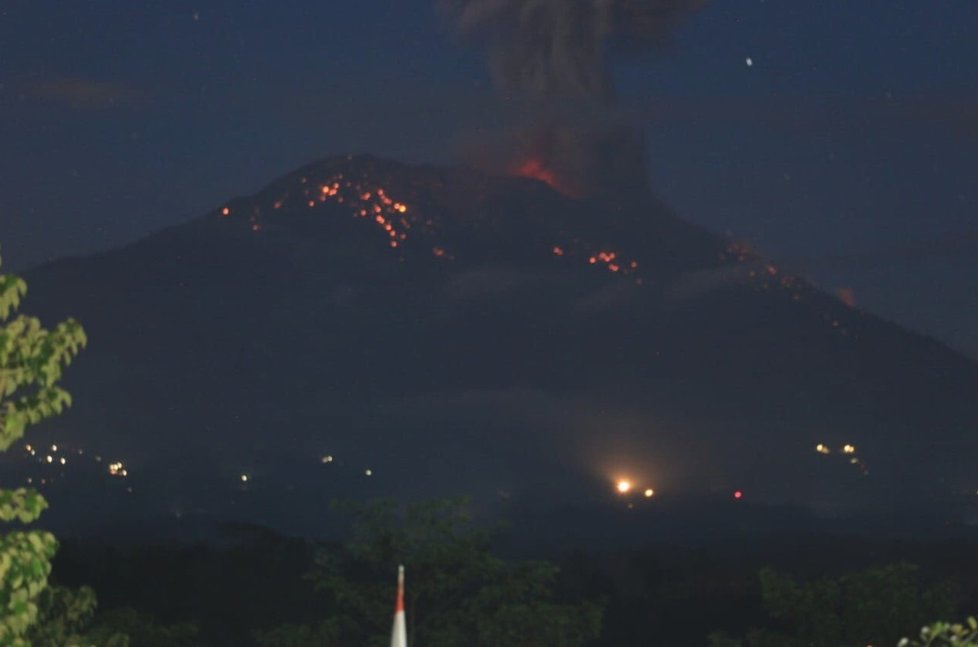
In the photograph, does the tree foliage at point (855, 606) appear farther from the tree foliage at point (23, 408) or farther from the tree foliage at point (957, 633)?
the tree foliage at point (23, 408)

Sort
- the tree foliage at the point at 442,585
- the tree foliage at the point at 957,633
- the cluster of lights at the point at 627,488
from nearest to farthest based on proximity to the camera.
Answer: the tree foliage at the point at 957,633, the tree foliage at the point at 442,585, the cluster of lights at the point at 627,488

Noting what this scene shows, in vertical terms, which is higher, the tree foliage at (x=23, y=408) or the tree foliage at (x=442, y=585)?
the tree foliage at (x=442, y=585)

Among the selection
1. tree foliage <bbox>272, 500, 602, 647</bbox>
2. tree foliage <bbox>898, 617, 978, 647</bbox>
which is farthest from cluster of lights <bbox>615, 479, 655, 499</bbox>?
tree foliage <bbox>898, 617, 978, 647</bbox>

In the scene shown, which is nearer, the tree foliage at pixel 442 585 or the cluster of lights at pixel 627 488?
the tree foliage at pixel 442 585

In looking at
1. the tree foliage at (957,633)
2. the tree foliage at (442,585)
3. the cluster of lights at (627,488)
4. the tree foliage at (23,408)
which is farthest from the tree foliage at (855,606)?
the cluster of lights at (627,488)

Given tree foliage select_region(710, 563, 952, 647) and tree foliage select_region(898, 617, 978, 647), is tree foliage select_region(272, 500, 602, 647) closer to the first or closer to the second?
tree foliage select_region(710, 563, 952, 647)
